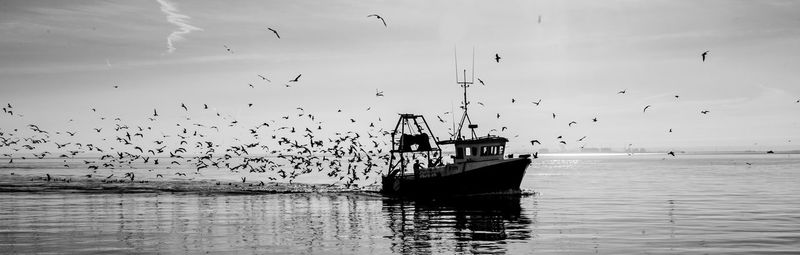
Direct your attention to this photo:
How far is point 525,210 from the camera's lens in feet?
179

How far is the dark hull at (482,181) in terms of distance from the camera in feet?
215

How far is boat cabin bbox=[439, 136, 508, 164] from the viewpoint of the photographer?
219ft

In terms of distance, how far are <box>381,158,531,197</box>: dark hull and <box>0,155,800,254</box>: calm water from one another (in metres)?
1.74

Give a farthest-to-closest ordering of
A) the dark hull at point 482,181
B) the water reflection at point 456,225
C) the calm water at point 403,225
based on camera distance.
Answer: the dark hull at point 482,181
the water reflection at point 456,225
the calm water at point 403,225

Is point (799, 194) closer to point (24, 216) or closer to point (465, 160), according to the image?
point (465, 160)

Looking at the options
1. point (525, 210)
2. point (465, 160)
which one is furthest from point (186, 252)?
point (465, 160)

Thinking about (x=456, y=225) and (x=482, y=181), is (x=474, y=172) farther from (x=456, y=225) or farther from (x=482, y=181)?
(x=456, y=225)

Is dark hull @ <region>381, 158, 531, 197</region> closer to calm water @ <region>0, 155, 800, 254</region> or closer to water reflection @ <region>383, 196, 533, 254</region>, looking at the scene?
water reflection @ <region>383, 196, 533, 254</region>

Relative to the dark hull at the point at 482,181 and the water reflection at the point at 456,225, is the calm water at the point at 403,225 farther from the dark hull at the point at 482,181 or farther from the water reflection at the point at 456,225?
the dark hull at the point at 482,181

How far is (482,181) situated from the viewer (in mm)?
65625

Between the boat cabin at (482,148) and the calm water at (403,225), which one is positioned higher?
the boat cabin at (482,148)

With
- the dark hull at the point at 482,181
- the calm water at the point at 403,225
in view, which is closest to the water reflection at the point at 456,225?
the calm water at the point at 403,225

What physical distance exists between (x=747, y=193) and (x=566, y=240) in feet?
148

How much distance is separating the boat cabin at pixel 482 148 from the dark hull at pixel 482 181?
5.15ft
